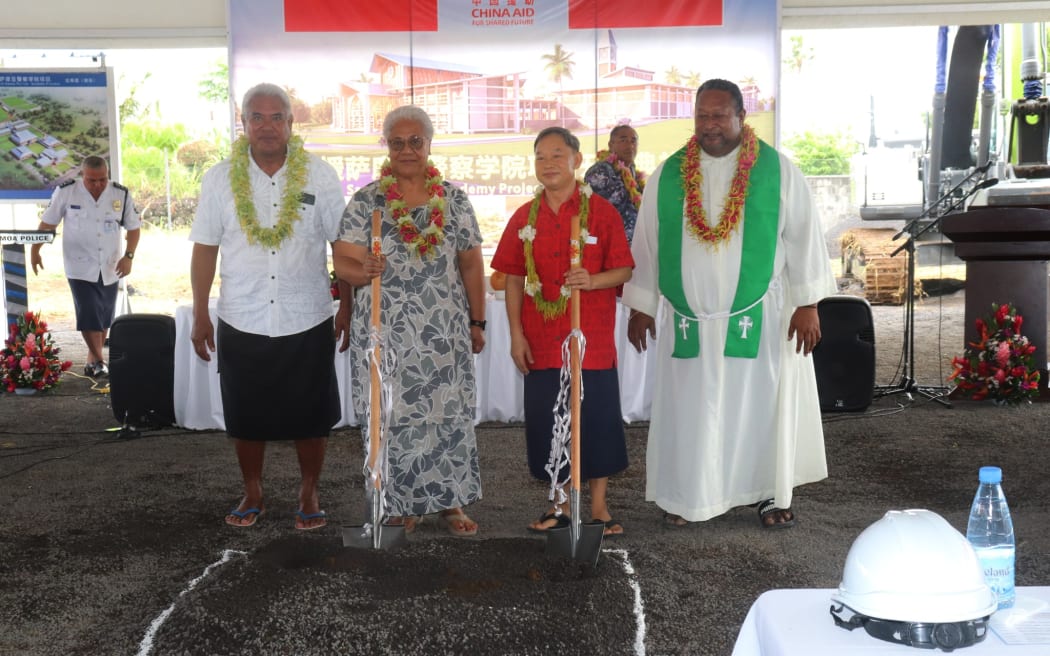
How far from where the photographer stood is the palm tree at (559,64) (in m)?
7.61

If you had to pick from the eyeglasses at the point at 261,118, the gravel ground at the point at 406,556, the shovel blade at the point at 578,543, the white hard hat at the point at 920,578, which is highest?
the eyeglasses at the point at 261,118

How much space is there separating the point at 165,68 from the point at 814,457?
1976 centimetres

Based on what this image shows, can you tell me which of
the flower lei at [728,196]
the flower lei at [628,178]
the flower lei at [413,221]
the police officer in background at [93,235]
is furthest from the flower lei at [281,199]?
the police officer in background at [93,235]

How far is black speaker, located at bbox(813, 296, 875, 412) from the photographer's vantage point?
6230 millimetres

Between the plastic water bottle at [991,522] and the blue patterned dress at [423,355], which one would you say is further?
the blue patterned dress at [423,355]

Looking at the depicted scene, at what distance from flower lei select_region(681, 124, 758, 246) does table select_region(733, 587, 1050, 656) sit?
7.72ft

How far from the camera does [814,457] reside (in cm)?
414

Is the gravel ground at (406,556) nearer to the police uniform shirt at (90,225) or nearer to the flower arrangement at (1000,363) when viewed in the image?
the flower arrangement at (1000,363)

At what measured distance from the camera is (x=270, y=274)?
12.6 ft

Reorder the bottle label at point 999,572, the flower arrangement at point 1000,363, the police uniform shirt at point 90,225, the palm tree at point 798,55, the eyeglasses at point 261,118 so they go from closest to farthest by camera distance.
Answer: the bottle label at point 999,572, the eyeglasses at point 261,118, the flower arrangement at point 1000,363, the police uniform shirt at point 90,225, the palm tree at point 798,55

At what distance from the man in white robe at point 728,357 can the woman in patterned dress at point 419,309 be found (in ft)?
2.49

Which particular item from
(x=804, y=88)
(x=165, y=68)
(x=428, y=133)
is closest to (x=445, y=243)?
(x=428, y=133)

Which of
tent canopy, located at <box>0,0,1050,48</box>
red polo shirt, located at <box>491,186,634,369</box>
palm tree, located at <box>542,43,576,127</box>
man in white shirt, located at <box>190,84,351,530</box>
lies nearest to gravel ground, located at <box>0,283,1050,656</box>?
man in white shirt, located at <box>190,84,351,530</box>

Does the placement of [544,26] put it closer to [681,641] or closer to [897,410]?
[897,410]
